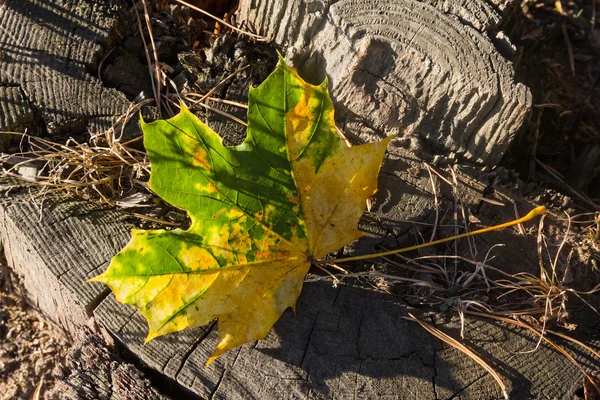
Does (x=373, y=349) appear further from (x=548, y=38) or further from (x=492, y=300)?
(x=548, y=38)

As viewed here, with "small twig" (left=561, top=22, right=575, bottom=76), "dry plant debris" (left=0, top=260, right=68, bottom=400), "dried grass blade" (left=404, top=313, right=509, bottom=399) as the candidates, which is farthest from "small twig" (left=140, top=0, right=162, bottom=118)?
"small twig" (left=561, top=22, right=575, bottom=76)

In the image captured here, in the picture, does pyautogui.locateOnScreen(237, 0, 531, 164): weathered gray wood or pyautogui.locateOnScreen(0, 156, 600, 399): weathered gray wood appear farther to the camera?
pyautogui.locateOnScreen(237, 0, 531, 164): weathered gray wood

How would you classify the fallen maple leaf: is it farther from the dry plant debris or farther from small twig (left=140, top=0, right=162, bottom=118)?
the dry plant debris

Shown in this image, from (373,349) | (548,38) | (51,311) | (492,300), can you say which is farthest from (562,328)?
(51,311)

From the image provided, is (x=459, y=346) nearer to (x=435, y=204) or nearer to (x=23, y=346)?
(x=435, y=204)

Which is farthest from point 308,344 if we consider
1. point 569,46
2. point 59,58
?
point 569,46

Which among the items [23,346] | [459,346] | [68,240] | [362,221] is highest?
[362,221]
